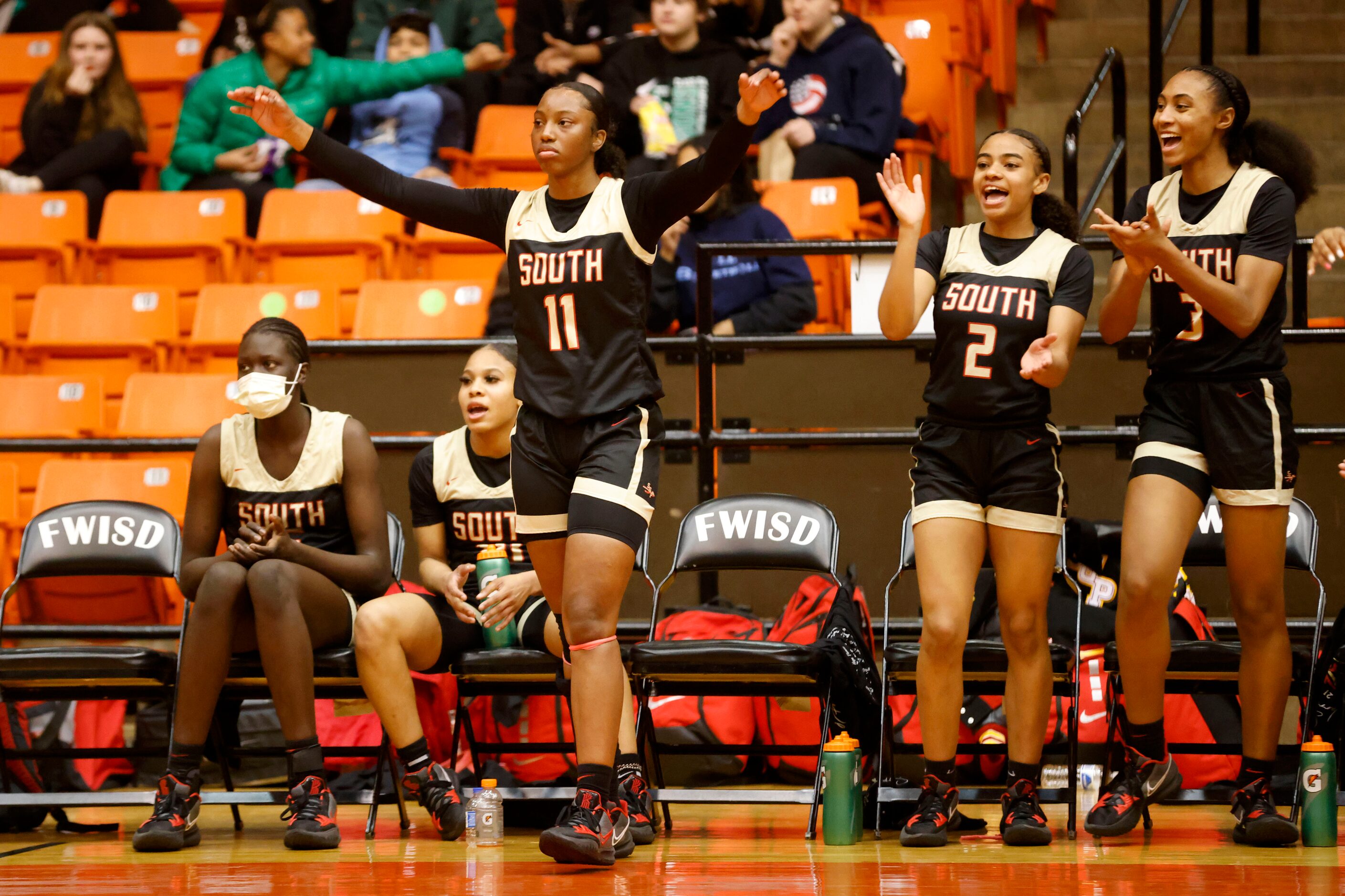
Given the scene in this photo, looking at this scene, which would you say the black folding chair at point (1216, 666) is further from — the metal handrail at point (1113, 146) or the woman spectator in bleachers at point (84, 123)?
the woman spectator in bleachers at point (84, 123)

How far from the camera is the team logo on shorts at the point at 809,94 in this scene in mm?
6496

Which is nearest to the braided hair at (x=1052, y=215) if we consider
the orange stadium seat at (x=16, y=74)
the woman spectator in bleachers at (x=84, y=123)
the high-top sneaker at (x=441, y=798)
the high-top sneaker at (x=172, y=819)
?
the high-top sneaker at (x=441, y=798)

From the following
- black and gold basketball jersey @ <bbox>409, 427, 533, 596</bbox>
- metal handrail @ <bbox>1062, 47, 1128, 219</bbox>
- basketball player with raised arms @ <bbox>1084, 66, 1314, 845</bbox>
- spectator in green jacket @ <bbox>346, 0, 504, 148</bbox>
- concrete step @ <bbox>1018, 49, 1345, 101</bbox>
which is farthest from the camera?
spectator in green jacket @ <bbox>346, 0, 504, 148</bbox>

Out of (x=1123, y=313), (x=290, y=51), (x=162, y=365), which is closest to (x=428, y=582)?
(x=1123, y=313)

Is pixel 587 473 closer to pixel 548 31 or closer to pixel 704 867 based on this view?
pixel 704 867

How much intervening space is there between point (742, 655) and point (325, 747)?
3.99ft

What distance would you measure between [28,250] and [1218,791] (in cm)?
577

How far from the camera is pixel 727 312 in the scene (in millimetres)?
5664

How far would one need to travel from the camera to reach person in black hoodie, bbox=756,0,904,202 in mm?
6297

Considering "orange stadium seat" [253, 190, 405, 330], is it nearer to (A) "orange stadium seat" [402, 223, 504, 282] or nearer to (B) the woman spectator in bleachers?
(A) "orange stadium seat" [402, 223, 504, 282]

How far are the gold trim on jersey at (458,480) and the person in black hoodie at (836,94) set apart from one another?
265cm

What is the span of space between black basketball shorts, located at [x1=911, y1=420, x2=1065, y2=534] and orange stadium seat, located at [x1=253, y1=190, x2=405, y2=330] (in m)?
3.79

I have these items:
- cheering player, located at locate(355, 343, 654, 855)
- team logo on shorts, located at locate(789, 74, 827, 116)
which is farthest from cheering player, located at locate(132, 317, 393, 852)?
team logo on shorts, located at locate(789, 74, 827, 116)

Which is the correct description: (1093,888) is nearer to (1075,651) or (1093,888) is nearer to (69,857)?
(1075,651)
